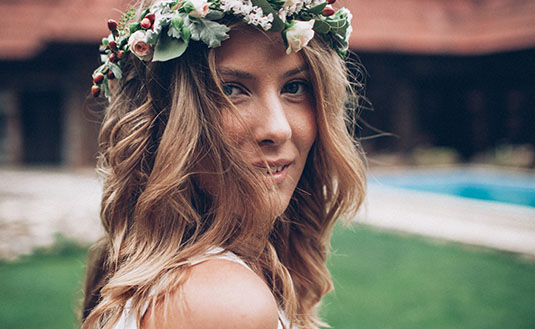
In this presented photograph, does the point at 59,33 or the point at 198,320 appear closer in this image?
the point at 198,320

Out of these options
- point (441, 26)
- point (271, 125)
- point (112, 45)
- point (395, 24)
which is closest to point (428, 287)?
point (271, 125)

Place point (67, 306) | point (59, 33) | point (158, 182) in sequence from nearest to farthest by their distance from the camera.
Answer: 1. point (158, 182)
2. point (67, 306)
3. point (59, 33)

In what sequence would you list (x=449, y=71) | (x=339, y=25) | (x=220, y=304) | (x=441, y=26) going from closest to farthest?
(x=220, y=304), (x=339, y=25), (x=441, y=26), (x=449, y=71)

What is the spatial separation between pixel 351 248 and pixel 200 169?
482 cm

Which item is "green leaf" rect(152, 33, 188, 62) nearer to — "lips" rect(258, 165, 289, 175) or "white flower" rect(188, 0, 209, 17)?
"white flower" rect(188, 0, 209, 17)

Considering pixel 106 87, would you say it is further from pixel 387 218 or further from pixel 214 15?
pixel 387 218

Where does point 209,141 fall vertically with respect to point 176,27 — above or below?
below

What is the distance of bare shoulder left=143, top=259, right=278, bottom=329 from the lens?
2.61ft

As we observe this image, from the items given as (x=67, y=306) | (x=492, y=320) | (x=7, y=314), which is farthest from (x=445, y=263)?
(x=7, y=314)

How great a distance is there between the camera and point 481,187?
1120 centimetres

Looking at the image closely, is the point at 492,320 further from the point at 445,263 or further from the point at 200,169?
the point at 200,169

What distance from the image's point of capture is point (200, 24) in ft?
3.34

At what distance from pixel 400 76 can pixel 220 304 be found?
1454cm

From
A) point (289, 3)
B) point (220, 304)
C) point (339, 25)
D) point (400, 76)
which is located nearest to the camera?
point (220, 304)
